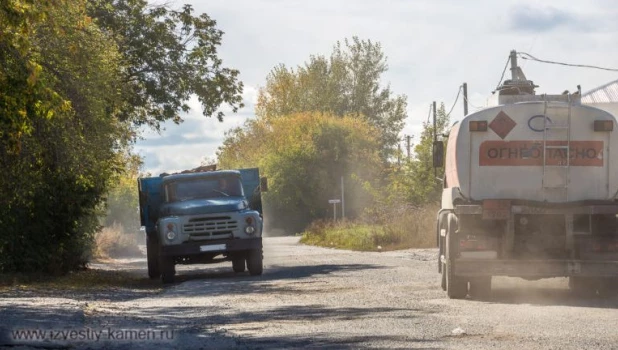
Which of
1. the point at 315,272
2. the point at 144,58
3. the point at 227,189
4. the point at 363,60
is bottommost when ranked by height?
the point at 315,272

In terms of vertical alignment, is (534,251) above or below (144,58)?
below

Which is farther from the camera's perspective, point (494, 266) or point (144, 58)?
point (144, 58)

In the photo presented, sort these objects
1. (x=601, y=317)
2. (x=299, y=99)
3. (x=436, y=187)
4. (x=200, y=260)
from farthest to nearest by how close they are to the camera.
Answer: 1. (x=299, y=99)
2. (x=436, y=187)
3. (x=200, y=260)
4. (x=601, y=317)

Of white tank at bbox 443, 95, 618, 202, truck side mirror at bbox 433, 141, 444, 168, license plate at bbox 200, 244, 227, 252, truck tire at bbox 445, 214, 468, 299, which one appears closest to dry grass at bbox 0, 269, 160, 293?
license plate at bbox 200, 244, 227, 252

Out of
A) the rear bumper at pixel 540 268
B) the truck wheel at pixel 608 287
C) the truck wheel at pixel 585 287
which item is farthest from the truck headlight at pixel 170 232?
the truck wheel at pixel 608 287

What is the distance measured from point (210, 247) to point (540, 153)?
10.3 meters

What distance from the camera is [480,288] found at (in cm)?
1819

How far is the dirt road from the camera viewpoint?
12.3m

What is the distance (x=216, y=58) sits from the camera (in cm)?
4028

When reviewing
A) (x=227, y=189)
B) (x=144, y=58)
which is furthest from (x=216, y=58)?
(x=227, y=189)

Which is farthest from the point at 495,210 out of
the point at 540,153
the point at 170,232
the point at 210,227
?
the point at 170,232

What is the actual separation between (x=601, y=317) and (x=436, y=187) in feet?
130

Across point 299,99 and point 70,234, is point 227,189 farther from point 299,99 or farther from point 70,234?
point 299,99

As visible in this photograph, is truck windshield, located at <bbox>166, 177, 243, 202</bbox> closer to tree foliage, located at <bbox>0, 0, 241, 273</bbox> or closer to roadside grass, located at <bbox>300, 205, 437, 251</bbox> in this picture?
tree foliage, located at <bbox>0, 0, 241, 273</bbox>
